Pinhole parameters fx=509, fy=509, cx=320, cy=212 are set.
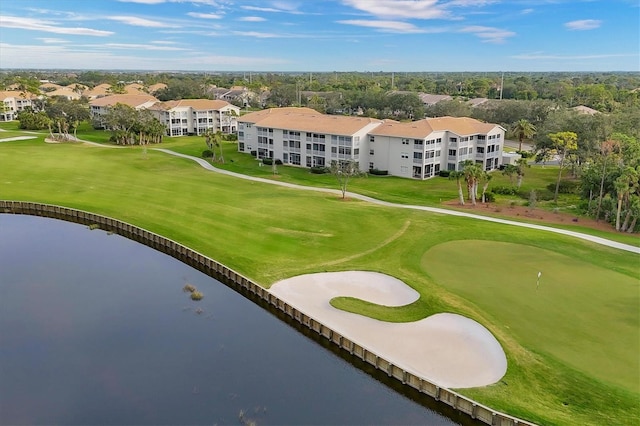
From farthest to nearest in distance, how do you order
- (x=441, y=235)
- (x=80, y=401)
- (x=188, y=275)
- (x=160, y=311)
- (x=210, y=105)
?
(x=210, y=105) → (x=441, y=235) → (x=188, y=275) → (x=160, y=311) → (x=80, y=401)

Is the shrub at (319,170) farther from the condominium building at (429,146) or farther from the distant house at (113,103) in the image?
the distant house at (113,103)

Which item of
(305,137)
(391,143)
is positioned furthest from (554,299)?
(305,137)

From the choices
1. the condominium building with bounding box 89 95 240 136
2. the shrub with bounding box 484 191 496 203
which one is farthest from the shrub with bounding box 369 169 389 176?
the condominium building with bounding box 89 95 240 136

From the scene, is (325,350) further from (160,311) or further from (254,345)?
(160,311)

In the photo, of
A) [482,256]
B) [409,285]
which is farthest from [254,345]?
[482,256]

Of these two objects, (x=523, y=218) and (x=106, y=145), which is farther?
(x=106, y=145)

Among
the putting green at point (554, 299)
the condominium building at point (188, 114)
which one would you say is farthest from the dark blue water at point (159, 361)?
the condominium building at point (188, 114)

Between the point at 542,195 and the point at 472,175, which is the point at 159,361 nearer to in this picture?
the point at 472,175
